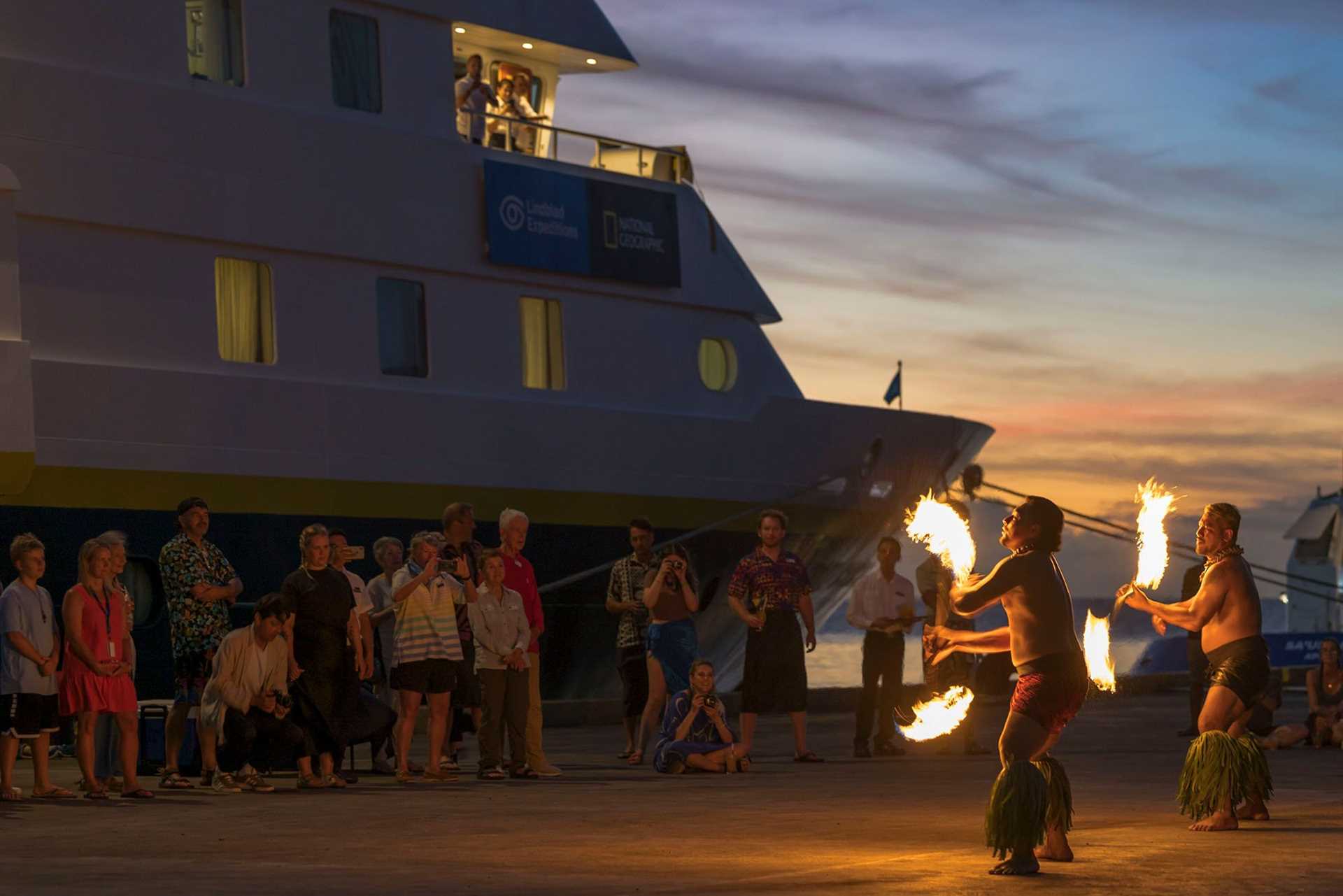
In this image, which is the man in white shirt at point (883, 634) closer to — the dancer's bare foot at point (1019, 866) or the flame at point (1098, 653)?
the flame at point (1098, 653)

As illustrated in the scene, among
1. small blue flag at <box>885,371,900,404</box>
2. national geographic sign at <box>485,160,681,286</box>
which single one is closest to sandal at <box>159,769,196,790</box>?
national geographic sign at <box>485,160,681,286</box>

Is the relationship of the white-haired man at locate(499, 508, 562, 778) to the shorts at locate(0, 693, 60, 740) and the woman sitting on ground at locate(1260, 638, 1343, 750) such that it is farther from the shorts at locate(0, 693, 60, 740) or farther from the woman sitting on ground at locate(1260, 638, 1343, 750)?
the woman sitting on ground at locate(1260, 638, 1343, 750)

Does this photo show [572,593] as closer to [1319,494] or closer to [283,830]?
[283,830]

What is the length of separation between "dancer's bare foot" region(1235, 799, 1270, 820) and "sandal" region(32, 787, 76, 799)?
6.61 metres

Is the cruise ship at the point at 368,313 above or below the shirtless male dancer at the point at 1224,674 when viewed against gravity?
above

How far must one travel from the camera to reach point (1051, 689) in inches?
360

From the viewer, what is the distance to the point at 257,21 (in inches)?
770

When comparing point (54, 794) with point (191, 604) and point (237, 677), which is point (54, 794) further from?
point (191, 604)

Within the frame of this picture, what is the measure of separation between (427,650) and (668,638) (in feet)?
7.39

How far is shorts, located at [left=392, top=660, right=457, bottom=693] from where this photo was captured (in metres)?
14.2

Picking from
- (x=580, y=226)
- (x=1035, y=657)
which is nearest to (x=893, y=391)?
(x=580, y=226)

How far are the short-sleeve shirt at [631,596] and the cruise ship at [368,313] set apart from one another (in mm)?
602

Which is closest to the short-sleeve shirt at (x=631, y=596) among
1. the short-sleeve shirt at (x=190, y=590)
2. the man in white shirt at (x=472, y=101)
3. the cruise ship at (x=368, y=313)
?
the cruise ship at (x=368, y=313)

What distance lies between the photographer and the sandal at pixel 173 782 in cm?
1361
